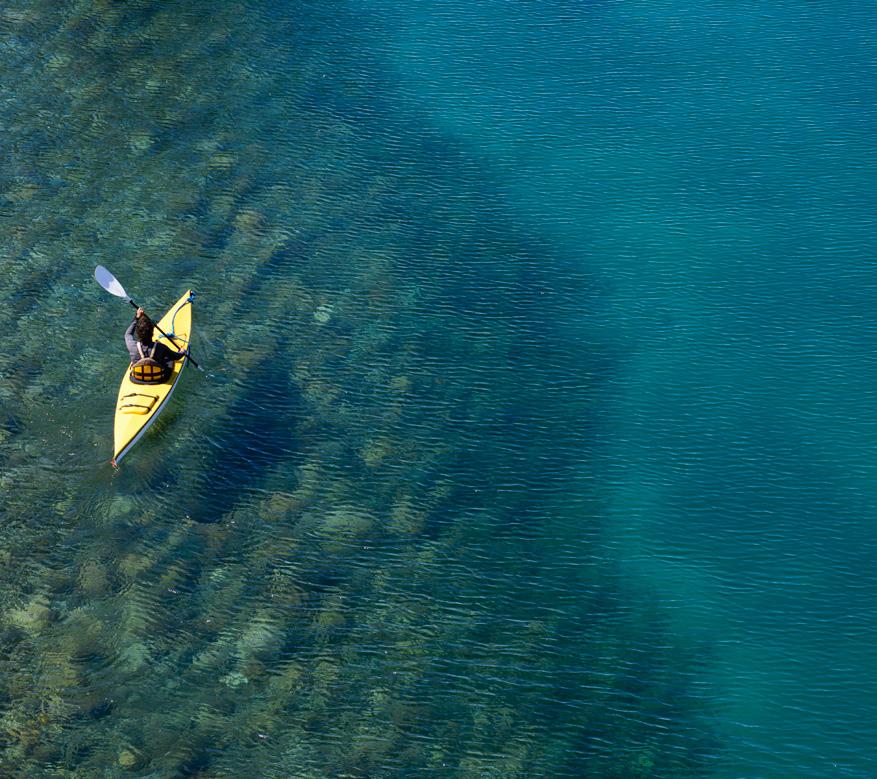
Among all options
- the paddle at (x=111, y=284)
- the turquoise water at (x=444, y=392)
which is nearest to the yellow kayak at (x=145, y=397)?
the paddle at (x=111, y=284)

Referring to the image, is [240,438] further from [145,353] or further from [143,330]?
[143,330]

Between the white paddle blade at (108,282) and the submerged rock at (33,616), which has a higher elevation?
the white paddle blade at (108,282)

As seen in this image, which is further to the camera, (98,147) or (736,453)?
(98,147)

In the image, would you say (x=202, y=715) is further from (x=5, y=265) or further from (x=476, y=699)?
(x=5, y=265)

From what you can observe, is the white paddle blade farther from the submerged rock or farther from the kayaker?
the submerged rock

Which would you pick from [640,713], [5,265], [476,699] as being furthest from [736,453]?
[5,265]

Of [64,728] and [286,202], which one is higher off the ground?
[286,202]

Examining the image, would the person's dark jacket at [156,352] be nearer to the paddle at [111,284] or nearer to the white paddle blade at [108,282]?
the paddle at [111,284]
